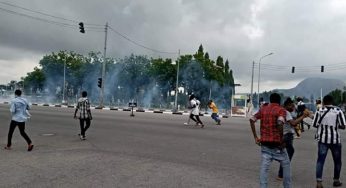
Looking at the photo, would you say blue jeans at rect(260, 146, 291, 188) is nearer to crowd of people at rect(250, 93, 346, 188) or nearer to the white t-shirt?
crowd of people at rect(250, 93, 346, 188)

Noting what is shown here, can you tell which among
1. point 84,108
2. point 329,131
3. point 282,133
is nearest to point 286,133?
point 329,131

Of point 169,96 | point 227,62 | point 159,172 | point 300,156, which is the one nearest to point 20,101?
point 159,172

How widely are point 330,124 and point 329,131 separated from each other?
13 cm

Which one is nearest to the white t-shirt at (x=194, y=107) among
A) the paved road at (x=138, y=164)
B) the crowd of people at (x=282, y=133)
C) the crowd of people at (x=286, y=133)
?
the paved road at (x=138, y=164)

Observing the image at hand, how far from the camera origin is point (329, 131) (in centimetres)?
704

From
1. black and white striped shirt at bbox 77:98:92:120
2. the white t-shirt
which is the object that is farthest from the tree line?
black and white striped shirt at bbox 77:98:92:120

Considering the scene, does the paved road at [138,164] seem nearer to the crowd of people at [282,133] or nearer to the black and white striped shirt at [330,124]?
the crowd of people at [282,133]

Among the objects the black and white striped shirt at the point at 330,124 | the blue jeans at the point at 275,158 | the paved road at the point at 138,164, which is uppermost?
the black and white striped shirt at the point at 330,124

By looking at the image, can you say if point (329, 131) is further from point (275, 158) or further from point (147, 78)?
point (147, 78)

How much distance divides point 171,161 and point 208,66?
5353cm

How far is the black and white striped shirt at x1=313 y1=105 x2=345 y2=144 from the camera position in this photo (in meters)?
7.03

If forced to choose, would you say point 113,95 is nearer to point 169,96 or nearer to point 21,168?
point 169,96

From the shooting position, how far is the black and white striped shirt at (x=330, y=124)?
23.1 feet

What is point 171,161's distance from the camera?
9.02 meters
